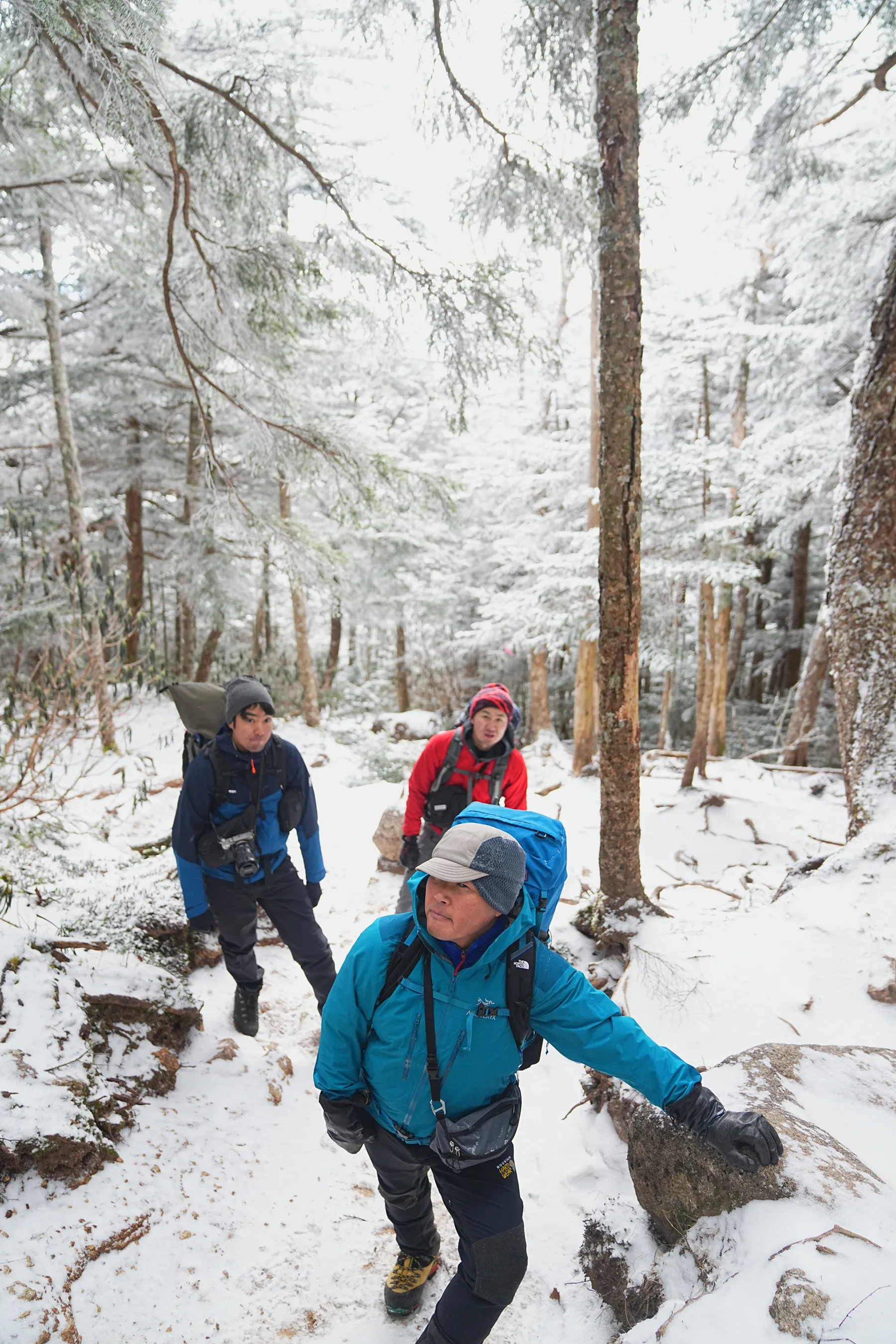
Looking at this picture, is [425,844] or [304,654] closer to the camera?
[425,844]

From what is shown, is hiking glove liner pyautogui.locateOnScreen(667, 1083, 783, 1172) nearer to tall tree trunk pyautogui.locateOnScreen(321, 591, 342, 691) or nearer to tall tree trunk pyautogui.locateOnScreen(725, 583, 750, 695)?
tall tree trunk pyautogui.locateOnScreen(321, 591, 342, 691)

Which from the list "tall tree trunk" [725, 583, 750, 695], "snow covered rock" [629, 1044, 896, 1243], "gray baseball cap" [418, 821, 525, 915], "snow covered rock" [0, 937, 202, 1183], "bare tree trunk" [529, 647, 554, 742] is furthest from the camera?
"tall tree trunk" [725, 583, 750, 695]

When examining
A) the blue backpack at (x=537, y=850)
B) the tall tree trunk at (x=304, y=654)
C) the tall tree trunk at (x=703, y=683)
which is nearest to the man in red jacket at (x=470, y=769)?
the blue backpack at (x=537, y=850)

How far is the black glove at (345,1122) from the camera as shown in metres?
2.11

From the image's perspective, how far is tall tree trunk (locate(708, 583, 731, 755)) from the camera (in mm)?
9789

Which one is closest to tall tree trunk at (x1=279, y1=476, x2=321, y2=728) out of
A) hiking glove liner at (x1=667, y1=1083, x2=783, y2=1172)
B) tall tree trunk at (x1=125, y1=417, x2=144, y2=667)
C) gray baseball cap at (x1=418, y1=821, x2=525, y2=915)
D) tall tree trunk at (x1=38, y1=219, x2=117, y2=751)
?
tall tree trunk at (x1=125, y1=417, x2=144, y2=667)

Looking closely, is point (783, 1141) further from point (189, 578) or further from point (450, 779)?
point (189, 578)

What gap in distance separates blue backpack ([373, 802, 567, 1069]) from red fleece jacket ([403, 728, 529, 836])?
180 cm

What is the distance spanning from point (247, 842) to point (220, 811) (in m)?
0.23

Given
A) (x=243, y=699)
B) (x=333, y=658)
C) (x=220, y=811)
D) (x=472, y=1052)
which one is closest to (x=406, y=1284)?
(x=472, y=1052)

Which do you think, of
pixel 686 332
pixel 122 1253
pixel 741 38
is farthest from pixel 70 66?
pixel 686 332

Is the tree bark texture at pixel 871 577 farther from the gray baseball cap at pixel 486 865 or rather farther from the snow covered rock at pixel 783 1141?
the gray baseball cap at pixel 486 865

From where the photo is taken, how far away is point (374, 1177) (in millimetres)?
3229

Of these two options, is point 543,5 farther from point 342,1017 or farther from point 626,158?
point 342,1017
